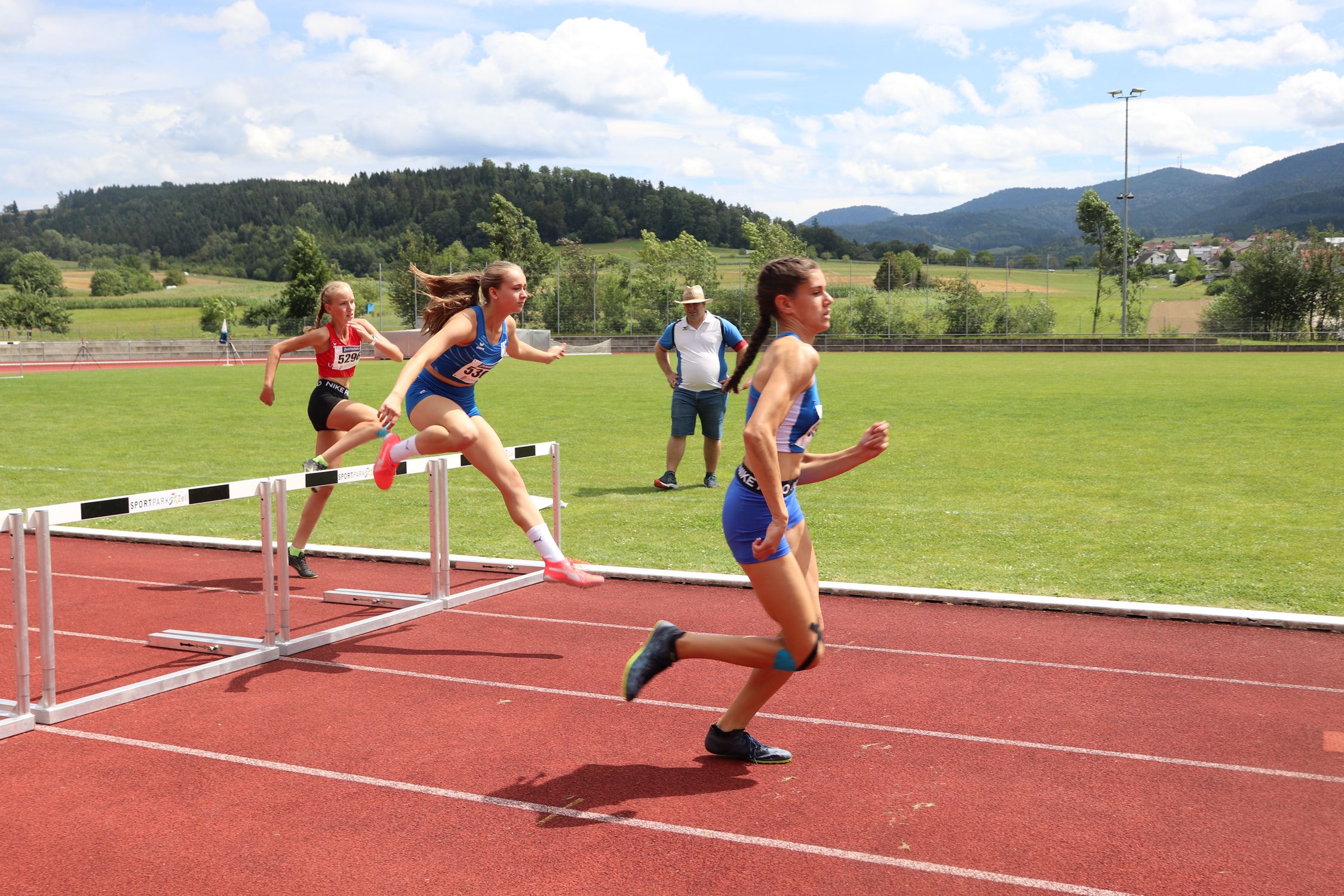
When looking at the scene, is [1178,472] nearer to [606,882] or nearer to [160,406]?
[606,882]

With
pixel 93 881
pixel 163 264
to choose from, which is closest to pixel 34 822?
pixel 93 881

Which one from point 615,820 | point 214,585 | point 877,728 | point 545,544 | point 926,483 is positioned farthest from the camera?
point 926,483

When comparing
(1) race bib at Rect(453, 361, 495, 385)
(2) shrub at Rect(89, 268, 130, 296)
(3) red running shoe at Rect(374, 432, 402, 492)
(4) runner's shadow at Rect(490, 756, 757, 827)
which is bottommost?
(4) runner's shadow at Rect(490, 756, 757, 827)

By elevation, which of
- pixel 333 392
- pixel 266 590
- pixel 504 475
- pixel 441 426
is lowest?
pixel 266 590

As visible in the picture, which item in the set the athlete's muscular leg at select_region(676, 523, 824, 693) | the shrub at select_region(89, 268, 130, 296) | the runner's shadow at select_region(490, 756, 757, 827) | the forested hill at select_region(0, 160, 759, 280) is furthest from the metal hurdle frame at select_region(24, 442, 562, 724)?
the forested hill at select_region(0, 160, 759, 280)

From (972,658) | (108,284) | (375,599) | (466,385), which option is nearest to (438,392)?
(466,385)

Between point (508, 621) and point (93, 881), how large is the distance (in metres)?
3.52

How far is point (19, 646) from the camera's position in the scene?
4.84 meters

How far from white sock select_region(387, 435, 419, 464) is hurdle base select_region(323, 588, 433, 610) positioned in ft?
3.97

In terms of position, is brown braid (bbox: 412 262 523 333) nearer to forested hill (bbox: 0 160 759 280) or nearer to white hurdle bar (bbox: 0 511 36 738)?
white hurdle bar (bbox: 0 511 36 738)

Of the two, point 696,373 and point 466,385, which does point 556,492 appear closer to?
point 466,385

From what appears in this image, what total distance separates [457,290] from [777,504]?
3.25 metres

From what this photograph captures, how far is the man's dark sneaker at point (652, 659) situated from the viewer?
4387 mm

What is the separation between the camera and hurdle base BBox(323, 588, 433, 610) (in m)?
7.21
